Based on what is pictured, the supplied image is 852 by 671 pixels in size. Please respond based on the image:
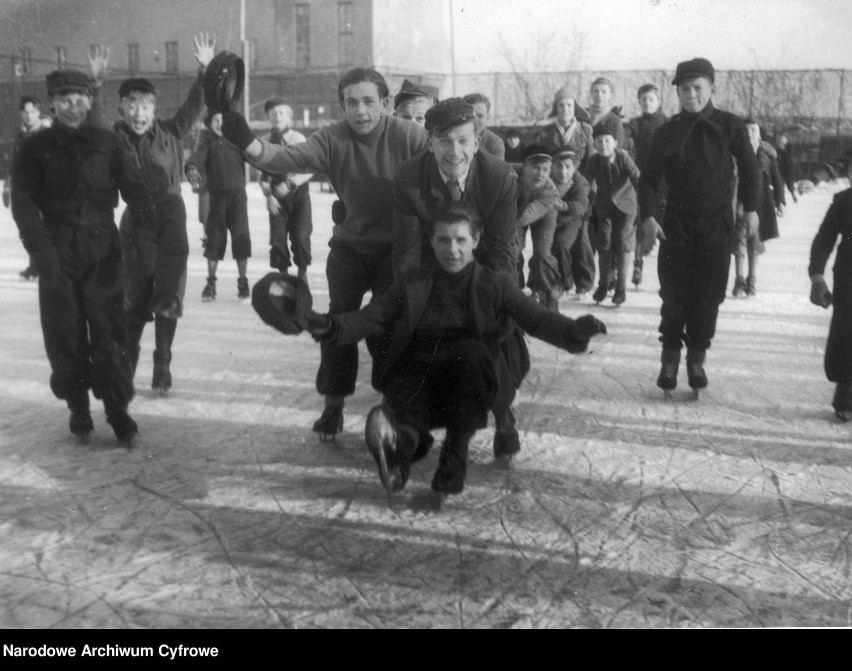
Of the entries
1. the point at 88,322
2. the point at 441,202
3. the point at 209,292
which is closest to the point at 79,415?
the point at 88,322

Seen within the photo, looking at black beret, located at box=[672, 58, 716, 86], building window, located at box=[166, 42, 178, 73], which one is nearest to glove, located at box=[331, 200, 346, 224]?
black beret, located at box=[672, 58, 716, 86]

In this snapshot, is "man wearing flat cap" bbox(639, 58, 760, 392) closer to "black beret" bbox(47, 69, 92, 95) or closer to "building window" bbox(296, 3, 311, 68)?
"black beret" bbox(47, 69, 92, 95)

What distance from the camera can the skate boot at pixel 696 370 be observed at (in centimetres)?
595

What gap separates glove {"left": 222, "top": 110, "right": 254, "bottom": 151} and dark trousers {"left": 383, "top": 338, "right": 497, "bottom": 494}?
1.27 metres

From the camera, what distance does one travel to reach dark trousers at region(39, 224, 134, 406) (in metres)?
4.81

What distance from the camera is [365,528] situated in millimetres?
3797

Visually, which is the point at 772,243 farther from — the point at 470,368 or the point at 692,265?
the point at 470,368

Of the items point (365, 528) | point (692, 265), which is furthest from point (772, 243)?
point (365, 528)

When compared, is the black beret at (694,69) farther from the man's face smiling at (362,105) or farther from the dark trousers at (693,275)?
the man's face smiling at (362,105)

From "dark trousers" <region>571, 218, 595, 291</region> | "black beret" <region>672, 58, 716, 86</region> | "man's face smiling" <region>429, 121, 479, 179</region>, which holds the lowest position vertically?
"dark trousers" <region>571, 218, 595, 291</region>

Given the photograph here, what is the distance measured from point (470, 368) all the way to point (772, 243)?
41.6 ft

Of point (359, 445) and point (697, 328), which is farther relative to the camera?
point (697, 328)

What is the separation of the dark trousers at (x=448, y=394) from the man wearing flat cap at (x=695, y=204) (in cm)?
245
